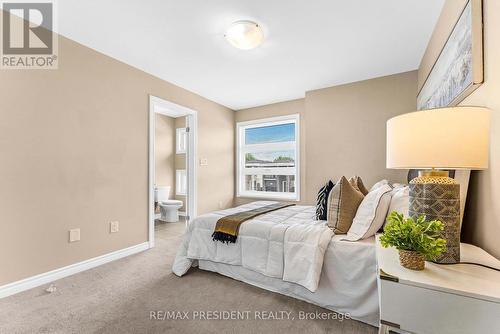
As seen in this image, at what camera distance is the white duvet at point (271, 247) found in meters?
1.77

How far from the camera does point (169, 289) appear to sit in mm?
2064

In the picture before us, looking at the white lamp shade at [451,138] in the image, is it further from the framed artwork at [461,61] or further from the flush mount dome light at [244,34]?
the flush mount dome light at [244,34]

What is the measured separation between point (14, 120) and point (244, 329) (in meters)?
2.61

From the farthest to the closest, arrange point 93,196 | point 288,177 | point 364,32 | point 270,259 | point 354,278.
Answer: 1. point 288,177
2. point 93,196
3. point 364,32
4. point 270,259
5. point 354,278

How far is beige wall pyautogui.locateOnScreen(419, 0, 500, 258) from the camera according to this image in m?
1.08

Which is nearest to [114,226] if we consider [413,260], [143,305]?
[143,305]

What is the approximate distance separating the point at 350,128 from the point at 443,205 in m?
2.72

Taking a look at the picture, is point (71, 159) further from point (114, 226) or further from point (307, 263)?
point (307, 263)

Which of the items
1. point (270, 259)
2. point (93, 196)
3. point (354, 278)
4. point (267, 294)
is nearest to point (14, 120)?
point (93, 196)

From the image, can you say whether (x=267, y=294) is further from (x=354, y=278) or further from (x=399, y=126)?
(x=399, y=126)

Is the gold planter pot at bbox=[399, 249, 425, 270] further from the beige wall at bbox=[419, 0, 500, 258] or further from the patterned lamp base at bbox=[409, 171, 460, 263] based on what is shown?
the beige wall at bbox=[419, 0, 500, 258]

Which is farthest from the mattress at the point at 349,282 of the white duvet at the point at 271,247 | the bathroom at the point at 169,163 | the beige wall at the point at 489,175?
the bathroom at the point at 169,163

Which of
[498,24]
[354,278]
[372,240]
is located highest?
[498,24]

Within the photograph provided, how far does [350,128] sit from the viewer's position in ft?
11.7
